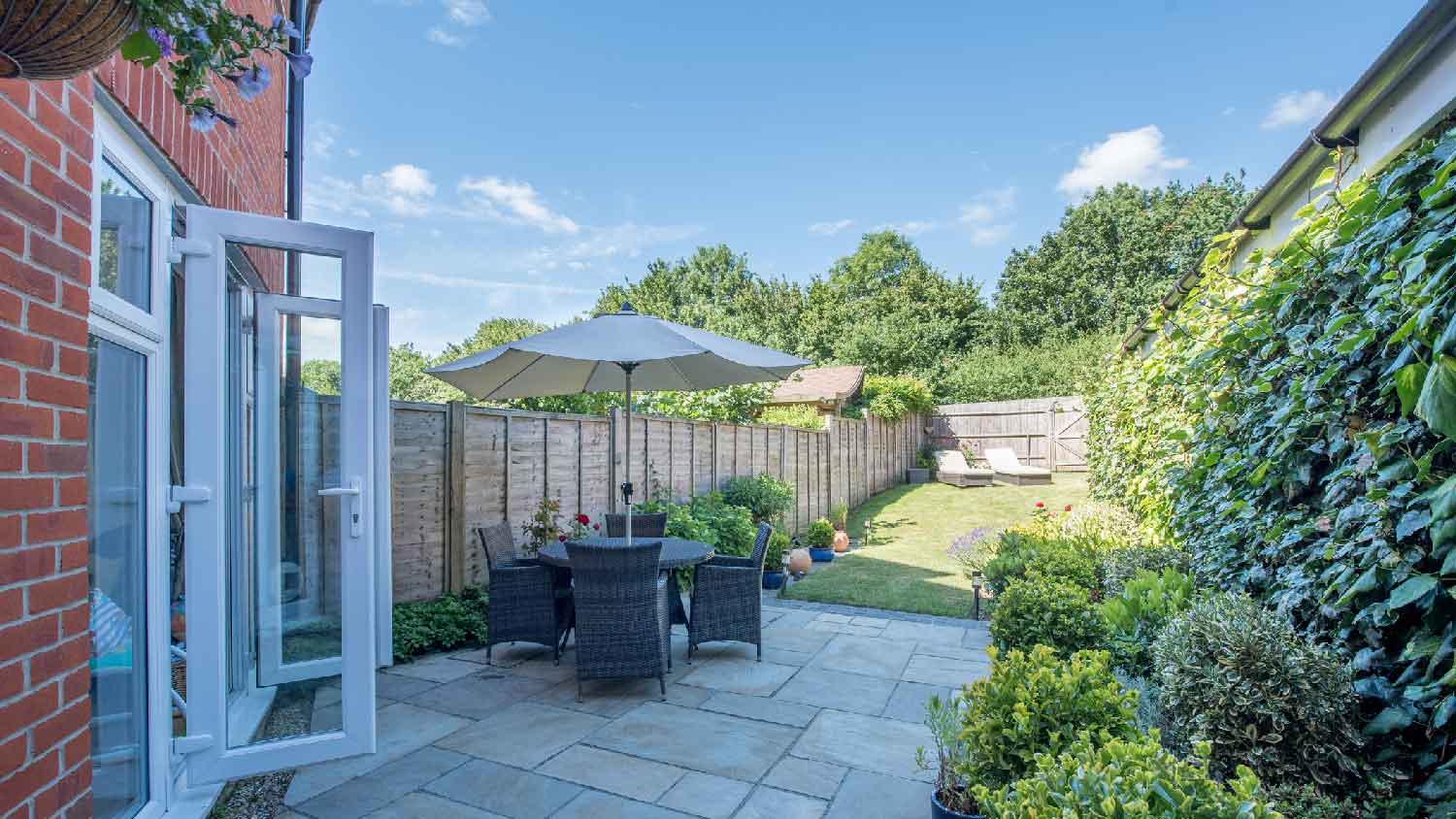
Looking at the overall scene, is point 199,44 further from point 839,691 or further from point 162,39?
point 839,691

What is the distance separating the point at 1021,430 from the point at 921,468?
3.23 m

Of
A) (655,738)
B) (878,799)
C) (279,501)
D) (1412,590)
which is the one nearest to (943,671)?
(878,799)

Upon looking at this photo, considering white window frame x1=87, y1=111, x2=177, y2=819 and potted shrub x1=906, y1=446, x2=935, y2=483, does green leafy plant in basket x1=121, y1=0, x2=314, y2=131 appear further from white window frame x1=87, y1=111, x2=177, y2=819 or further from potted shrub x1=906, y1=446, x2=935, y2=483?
potted shrub x1=906, y1=446, x2=935, y2=483

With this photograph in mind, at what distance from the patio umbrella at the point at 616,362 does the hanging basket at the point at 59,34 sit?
2.98 m

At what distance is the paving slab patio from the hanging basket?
8.47 feet

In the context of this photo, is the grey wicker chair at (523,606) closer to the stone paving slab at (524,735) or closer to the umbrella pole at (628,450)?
the umbrella pole at (628,450)

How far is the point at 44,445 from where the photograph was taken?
1655 millimetres

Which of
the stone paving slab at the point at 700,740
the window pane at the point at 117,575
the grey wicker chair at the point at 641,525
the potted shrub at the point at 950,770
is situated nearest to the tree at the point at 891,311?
the grey wicker chair at the point at 641,525

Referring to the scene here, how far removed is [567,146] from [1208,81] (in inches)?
512

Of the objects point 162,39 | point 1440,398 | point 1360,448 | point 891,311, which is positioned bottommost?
point 1360,448

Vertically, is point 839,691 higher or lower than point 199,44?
lower

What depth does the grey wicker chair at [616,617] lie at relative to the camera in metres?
3.94

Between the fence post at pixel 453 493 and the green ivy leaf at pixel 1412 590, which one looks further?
the fence post at pixel 453 493

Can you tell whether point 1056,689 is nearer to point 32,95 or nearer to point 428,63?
point 32,95
